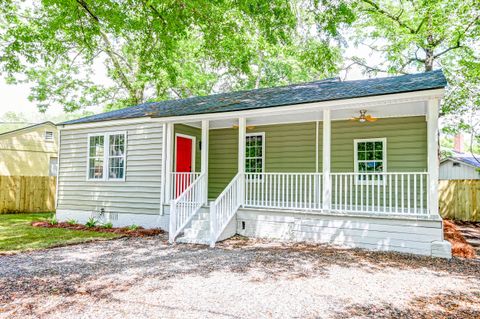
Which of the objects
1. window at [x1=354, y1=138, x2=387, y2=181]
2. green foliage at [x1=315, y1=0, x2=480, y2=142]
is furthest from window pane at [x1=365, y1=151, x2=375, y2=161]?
green foliage at [x1=315, y1=0, x2=480, y2=142]

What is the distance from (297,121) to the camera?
981cm

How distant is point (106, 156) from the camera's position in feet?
34.9

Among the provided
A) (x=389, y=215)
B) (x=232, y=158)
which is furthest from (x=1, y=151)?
(x=389, y=215)

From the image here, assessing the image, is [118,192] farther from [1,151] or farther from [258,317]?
[1,151]

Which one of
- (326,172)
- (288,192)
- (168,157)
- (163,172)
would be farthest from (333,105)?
(163,172)

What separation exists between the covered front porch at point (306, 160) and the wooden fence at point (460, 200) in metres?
5.62

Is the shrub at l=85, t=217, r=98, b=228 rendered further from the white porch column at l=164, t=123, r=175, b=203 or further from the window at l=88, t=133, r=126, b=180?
the white porch column at l=164, t=123, r=175, b=203

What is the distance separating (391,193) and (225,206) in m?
3.79

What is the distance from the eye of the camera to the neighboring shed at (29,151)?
744 inches

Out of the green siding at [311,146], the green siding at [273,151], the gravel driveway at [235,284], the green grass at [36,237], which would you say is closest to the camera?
the gravel driveway at [235,284]

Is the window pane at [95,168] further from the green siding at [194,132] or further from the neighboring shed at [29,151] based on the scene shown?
the neighboring shed at [29,151]

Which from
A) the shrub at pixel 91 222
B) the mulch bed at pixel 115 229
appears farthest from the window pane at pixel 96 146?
the mulch bed at pixel 115 229

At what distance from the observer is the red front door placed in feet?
32.3

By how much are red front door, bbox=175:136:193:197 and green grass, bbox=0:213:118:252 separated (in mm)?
2238
